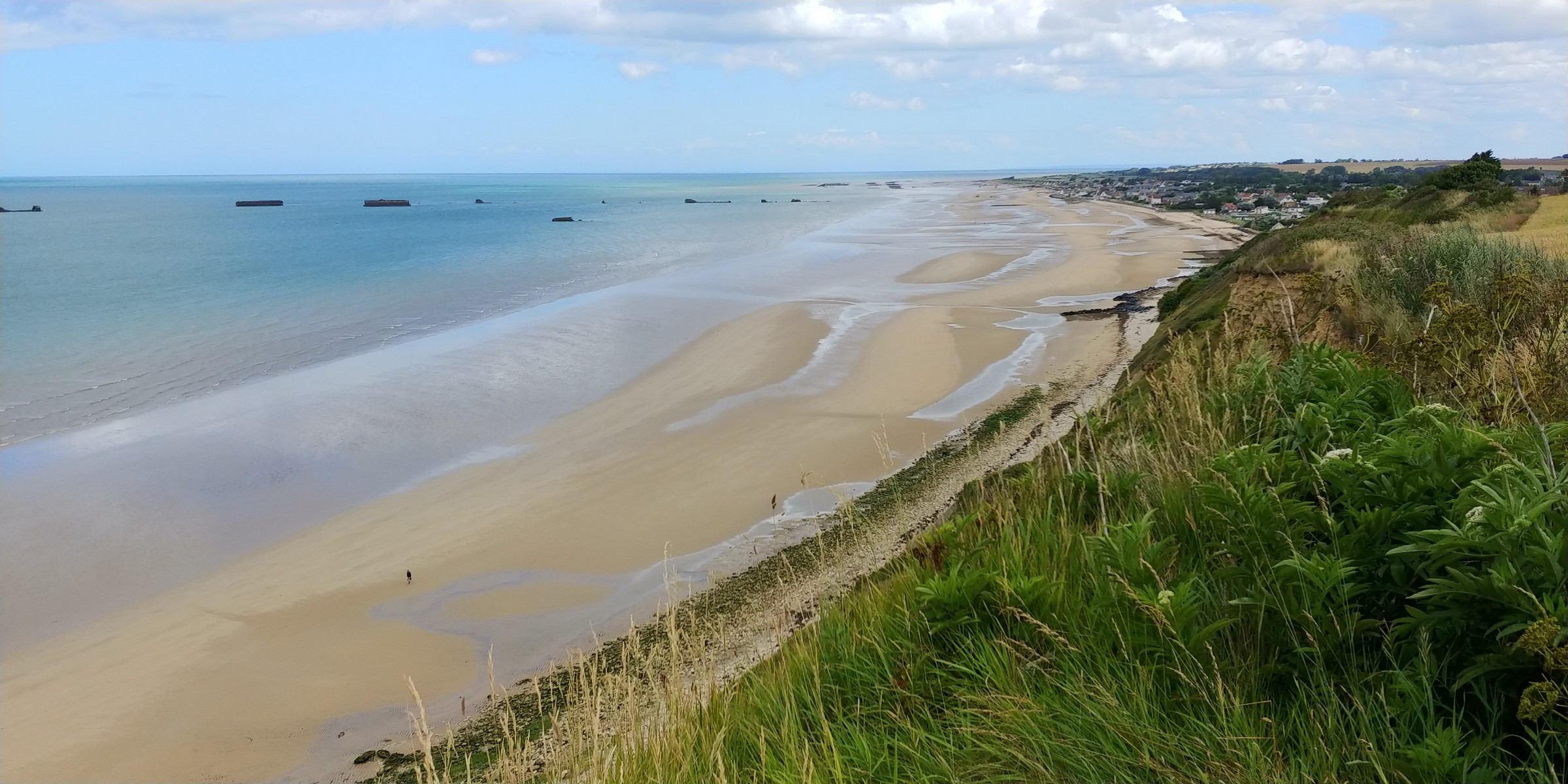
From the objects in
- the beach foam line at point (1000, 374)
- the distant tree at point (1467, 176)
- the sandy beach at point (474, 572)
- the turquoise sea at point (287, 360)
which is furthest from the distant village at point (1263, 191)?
the sandy beach at point (474, 572)

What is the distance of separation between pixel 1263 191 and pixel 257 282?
92263 mm

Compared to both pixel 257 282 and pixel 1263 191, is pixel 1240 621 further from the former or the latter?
pixel 1263 191

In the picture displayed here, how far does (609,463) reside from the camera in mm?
16047

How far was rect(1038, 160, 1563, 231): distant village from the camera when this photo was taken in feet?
184

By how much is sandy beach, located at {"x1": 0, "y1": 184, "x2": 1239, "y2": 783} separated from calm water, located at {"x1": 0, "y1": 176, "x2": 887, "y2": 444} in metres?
11.1

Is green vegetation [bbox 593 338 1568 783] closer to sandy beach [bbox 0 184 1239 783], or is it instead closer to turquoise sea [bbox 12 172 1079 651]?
sandy beach [bbox 0 184 1239 783]

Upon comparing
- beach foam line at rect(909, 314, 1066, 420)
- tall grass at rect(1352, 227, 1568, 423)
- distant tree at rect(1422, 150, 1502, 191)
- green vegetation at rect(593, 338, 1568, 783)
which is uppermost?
distant tree at rect(1422, 150, 1502, 191)

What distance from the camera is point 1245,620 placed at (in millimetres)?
3053

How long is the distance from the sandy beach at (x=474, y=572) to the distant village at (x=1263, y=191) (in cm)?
2244

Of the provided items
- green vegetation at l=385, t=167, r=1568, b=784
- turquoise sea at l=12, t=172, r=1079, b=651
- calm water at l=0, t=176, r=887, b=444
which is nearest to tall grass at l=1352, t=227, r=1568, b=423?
green vegetation at l=385, t=167, r=1568, b=784

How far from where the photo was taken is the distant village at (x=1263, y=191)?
56.1 meters

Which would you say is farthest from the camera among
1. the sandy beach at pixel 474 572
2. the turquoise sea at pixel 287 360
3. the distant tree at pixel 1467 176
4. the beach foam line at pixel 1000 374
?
the distant tree at pixel 1467 176

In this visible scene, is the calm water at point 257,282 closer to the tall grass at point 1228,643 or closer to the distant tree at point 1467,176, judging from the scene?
the tall grass at point 1228,643

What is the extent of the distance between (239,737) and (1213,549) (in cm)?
918
